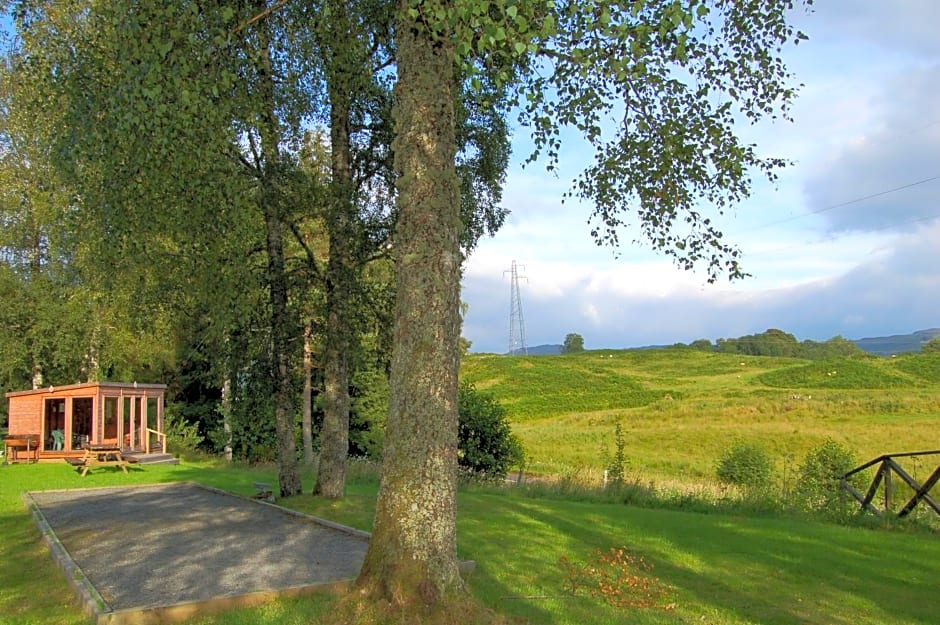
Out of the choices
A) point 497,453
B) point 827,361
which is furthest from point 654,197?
point 827,361

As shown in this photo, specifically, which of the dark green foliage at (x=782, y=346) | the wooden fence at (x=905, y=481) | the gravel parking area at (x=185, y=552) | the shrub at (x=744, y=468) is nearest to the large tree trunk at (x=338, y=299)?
the gravel parking area at (x=185, y=552)

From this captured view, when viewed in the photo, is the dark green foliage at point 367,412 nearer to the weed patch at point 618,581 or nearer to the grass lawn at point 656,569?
the grass lawn at point 656,569

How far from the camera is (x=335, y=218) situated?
1159 centimetres

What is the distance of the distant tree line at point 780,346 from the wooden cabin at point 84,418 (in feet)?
212

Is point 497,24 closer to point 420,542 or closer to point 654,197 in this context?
point 420,542

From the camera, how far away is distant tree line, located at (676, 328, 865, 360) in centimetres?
7638

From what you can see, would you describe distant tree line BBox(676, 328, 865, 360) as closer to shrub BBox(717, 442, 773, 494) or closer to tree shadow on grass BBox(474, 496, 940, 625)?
shrub BBox(717, 442, 773, 494)

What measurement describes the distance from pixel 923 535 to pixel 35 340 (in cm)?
2591

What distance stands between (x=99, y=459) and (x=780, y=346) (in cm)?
7226

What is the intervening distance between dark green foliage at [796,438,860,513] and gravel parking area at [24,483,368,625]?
8.38m

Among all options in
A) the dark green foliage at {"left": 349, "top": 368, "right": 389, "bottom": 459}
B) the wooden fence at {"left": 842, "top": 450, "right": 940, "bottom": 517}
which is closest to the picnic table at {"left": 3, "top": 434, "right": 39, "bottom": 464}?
the dark green foliage at {"left": 349, "top": 368, "right": 389, "bottom": 459}

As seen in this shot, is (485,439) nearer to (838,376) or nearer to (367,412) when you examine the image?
(367,412)

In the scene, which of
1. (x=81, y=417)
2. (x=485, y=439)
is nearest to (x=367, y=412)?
(x=485, y=439)

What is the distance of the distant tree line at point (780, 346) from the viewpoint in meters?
76.4
